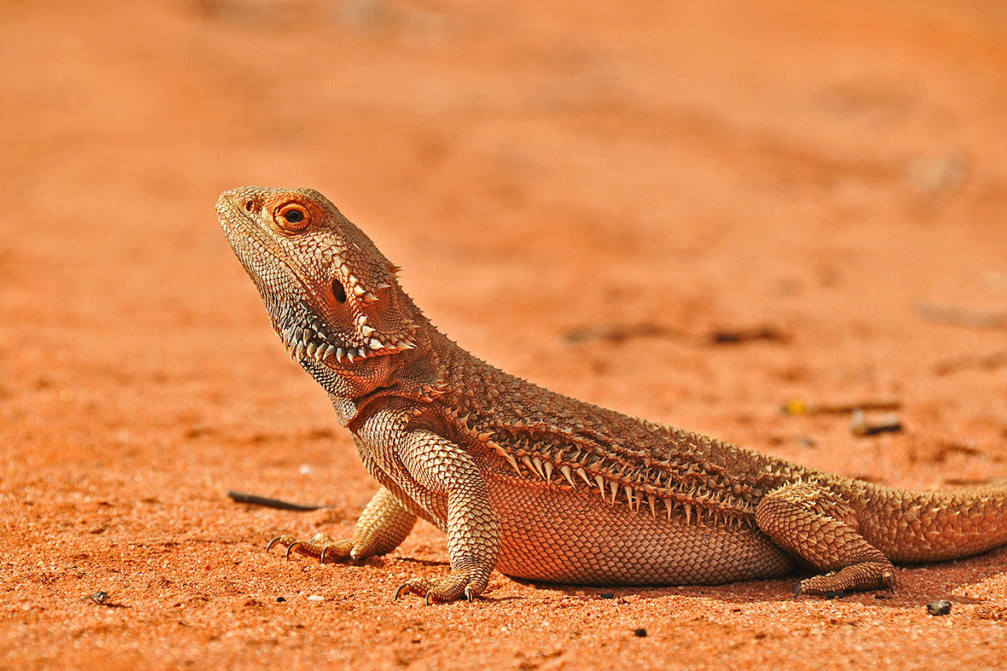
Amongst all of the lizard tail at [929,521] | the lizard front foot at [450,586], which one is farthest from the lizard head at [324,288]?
the lizard tail at [929,521]

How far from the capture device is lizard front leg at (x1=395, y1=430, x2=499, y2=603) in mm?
4453

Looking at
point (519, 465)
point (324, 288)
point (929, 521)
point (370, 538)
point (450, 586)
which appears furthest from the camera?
point (370, 538)

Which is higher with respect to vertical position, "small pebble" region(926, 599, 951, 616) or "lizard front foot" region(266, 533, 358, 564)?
"small pebble" region(926, 599, 951, 616)

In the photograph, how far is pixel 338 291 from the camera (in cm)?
470

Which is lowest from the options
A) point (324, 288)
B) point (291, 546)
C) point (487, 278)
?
point (291, 546)

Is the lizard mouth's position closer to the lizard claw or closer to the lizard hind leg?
the lizard claw

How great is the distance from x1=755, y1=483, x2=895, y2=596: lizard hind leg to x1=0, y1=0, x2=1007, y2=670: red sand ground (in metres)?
A: 0.15

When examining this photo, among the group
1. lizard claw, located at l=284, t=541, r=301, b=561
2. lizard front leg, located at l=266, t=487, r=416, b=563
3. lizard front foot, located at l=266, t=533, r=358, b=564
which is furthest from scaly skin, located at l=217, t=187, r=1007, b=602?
lizard claw, located at l=284, t=541, r=301, b=561

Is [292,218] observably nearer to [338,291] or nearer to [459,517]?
[338,291]

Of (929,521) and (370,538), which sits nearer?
(929,521)

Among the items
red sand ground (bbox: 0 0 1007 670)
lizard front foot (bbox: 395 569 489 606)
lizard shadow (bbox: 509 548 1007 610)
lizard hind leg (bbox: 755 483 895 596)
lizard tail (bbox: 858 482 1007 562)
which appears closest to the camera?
red sand ground (bbox: 0 0 1007 670)

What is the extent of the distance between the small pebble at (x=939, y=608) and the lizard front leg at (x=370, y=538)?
2.63 meters

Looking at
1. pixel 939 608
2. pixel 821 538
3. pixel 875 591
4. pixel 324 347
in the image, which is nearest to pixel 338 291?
pixel 324 347

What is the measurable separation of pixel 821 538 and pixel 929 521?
0.71 metres
